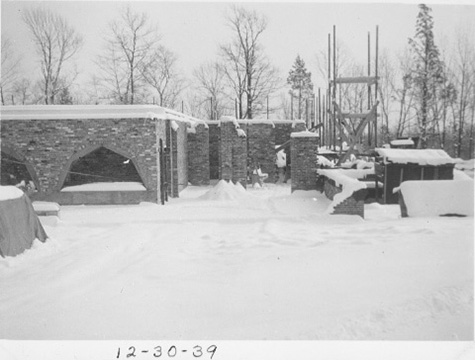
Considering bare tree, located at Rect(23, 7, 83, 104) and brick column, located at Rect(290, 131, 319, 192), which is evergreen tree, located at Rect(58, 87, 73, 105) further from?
brick column, located at Rect(290, 131, 319, 192)

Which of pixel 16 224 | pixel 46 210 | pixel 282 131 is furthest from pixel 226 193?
pixel 282 131

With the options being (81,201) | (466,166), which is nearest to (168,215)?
(81,201)

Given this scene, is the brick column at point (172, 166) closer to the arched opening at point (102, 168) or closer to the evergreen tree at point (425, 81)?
the arched opening at point (102, 168)

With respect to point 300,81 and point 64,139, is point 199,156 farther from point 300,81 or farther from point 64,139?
point 300,81

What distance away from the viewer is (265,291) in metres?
4.43

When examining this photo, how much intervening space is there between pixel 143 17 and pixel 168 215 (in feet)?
16.2

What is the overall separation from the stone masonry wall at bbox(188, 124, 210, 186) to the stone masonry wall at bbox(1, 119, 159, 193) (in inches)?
318

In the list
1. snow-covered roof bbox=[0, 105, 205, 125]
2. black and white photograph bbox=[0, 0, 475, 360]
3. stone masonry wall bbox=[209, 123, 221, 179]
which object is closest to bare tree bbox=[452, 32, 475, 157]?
black and white photograph bbox=[0, 0, 475, 360]

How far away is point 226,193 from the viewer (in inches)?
525

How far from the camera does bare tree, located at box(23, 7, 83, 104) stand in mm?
5742
